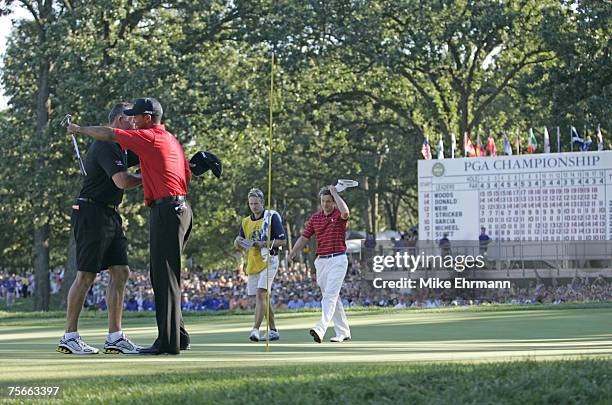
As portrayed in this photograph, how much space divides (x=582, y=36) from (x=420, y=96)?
1215 cm

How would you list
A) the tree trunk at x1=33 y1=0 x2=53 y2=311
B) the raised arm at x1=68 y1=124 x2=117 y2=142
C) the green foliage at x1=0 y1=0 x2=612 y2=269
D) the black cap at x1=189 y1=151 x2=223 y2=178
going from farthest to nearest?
the tree trunk at x1=33 y1=0 x2=53 y2=311
the green foliage at x1=0 y1=0 x2=612 y2=269
the black cap at x1=189 y1=151 x2=223 y2=178
the raised arm at x1=68 y1=124 x2=117 y2=142

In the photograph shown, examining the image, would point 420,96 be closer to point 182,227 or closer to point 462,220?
point 462,220

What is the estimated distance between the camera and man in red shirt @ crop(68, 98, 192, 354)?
410 inches

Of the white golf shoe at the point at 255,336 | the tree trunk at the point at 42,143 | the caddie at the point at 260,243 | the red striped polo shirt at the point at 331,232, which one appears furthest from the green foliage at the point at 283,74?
the white golf shoe at the point at 255,336

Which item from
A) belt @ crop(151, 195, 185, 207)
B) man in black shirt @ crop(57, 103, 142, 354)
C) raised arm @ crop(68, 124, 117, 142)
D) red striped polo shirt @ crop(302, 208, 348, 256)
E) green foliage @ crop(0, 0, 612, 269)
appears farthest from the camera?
green foliage @ crop(0, 0, 612, 269)

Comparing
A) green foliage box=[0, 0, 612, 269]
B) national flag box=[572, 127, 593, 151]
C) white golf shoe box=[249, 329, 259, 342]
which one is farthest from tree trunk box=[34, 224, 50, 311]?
white golf shoe box=[249, 329, 259, 342]

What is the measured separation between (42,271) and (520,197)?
60.2ft

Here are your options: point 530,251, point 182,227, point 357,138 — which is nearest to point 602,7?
point 530,251

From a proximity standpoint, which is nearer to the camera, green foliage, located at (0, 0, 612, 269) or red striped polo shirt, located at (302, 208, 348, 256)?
red striped polo shirt, located at (302, 208, 348, 256)

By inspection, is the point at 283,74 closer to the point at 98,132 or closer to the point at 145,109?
the point at 145,109

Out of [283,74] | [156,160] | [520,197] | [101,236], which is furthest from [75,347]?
[283,74]

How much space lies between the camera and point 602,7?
36938 millimetres

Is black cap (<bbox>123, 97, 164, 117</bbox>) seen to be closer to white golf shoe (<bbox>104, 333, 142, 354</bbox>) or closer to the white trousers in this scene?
white golf shoe (<bbox>104, 333, 142, 354</bbox>)

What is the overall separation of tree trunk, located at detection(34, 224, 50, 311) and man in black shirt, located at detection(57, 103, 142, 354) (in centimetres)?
3190
